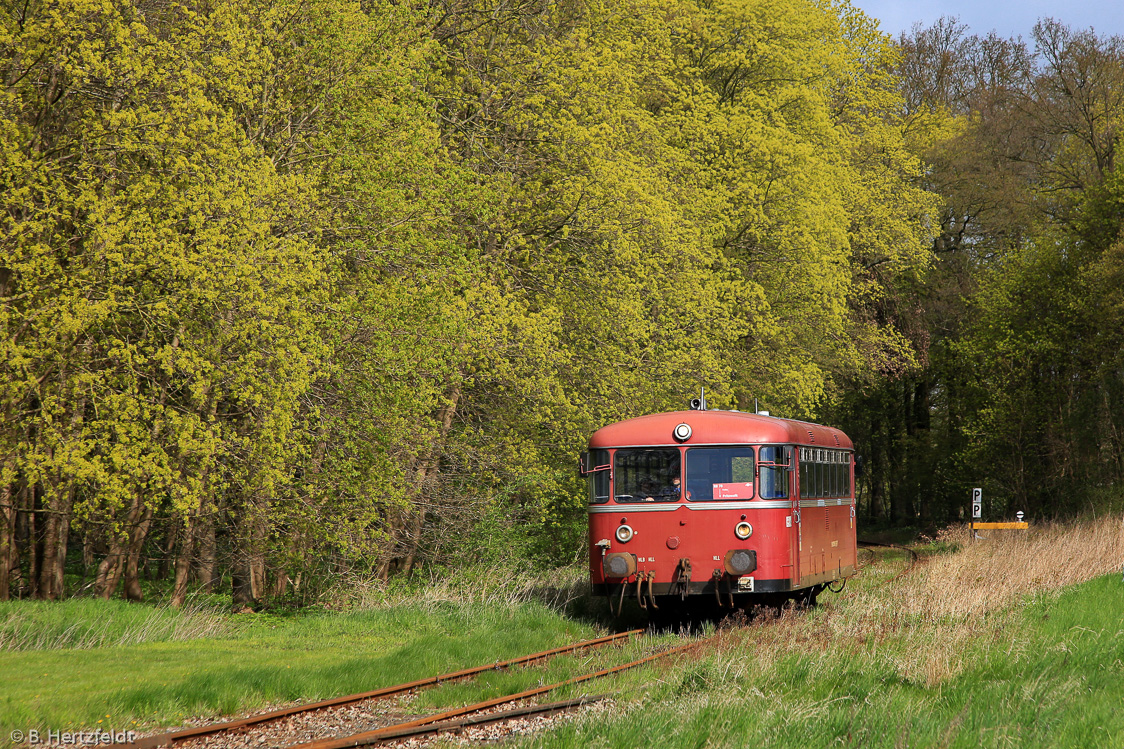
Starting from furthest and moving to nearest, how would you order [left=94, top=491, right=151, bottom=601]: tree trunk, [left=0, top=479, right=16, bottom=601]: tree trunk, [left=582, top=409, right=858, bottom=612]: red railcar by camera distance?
[left=94, top=491, right=151, bottom=601]: tree trunk
[left=0, top=479, right=16, bottom=601]: tree trunk
[left=582, top=409, right=858, bottom=612]: red railcar

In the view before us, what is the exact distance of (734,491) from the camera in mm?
15164

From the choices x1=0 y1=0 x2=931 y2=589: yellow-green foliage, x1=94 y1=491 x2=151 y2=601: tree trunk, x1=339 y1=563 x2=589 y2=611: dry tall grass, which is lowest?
x1=339 y1=563 x2=589 y2=611: dry tall grass

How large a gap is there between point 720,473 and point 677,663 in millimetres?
4167

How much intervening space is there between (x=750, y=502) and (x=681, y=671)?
15.4 ft

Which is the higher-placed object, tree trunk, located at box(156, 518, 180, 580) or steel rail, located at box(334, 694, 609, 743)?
tree trunk, located at box(156, 518, 180, 580)

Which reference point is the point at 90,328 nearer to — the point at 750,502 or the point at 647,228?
the point at 750,502

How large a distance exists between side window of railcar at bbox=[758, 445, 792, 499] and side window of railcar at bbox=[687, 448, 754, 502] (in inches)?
6.3

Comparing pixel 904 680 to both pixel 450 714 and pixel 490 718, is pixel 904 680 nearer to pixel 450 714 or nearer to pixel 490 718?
pixel 490 718

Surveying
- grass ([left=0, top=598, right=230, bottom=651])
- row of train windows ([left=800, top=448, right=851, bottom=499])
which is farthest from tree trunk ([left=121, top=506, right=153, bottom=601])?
row of train windows ([left=800, top=448, right=851, bottom=499])

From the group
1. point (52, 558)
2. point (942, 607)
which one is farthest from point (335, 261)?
point (942, 607)

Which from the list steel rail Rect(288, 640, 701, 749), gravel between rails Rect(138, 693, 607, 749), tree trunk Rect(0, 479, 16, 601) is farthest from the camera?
tree trunk Rect(0, 479, 16, 601)

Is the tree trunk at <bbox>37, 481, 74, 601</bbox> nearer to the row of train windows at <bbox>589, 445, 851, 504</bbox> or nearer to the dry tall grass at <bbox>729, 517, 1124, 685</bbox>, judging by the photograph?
the row of train windows at <bbox>589, 445, 851, 504</bbox>

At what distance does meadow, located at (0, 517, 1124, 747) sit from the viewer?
27.4ft

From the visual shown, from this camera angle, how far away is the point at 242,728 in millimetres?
9008
